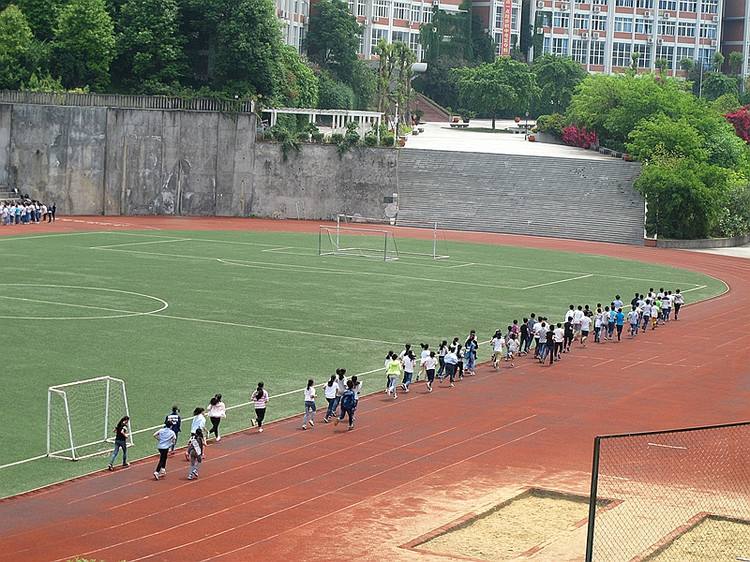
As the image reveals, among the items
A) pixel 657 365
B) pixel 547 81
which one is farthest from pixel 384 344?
pixel 547 81

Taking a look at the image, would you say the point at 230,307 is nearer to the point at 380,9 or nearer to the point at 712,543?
the point at 712,543

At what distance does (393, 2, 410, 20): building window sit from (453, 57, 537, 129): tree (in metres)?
13.8

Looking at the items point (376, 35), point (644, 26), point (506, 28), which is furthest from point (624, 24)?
point (376, 35)

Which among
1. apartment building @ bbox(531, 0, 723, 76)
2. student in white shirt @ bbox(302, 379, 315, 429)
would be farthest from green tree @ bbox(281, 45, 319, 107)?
student in white shirt @ bbox(302, 379, 315, 429)

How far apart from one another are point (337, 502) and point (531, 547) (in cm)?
420

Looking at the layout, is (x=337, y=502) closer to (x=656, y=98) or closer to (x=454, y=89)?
(x=656, y=98)

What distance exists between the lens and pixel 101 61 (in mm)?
89812

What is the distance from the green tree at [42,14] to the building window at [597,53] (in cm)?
9406

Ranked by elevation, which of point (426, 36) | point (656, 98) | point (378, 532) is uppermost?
point (426, 36)

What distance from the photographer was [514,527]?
24297mm

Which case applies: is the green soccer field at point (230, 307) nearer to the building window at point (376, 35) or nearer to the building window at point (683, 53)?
the building window at point (376, 35)

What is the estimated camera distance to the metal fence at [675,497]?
72.7ft

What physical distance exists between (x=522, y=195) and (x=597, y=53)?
89058 millimetres

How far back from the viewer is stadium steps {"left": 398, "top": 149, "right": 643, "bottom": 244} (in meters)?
85.3
